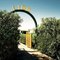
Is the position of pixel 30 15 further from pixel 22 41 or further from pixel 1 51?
pixel 1 51

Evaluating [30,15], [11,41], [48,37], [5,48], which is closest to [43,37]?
[48,37]

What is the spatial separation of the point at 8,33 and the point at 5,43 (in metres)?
0.84

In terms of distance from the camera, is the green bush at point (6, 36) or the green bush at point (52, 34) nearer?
the green bush at point (6, 36)

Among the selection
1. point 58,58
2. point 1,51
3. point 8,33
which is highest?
point 8,33

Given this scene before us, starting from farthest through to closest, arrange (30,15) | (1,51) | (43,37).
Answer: (30,15), (43,37), (1,51)

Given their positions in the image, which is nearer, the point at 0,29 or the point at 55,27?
the point at 0,29

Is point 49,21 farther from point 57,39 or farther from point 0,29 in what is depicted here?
point 0,29

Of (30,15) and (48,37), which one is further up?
(30,15)

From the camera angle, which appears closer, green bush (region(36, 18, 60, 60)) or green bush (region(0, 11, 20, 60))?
green bush (region(0, 11, 20, 60))

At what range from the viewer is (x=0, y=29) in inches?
437

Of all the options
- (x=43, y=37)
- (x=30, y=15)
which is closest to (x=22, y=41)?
(x=30, y=15)

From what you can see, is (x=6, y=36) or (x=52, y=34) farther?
(x=52, y=34)

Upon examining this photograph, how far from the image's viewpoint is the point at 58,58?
48.6 feet

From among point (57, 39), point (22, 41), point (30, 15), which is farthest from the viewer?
point (22, 41)
